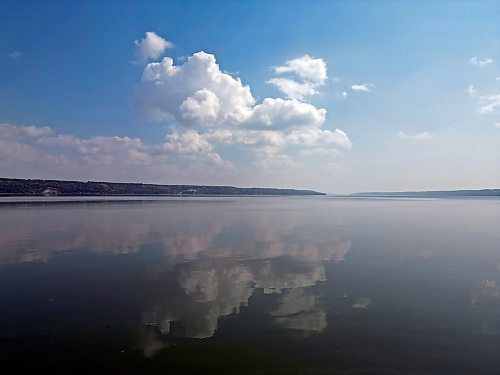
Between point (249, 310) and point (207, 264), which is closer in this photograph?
point (249, 310)

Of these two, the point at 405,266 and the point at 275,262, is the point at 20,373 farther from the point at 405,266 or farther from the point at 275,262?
the point at 405,266

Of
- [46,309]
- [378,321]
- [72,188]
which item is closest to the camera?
[378,321]

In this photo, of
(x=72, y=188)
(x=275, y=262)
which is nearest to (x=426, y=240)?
(x=275, y=262)

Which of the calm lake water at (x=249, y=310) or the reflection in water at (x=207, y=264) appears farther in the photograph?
the reflection in water at (x=207, y=264)

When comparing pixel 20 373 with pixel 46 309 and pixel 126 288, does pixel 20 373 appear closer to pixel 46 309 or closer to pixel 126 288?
pixel 46 309

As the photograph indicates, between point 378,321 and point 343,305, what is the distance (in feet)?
4.48

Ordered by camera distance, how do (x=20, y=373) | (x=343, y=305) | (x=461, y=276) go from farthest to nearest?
(x=461, y=276) < (x=343, y=305) < (x=20, y=373)

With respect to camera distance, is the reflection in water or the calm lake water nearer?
the calm lake water

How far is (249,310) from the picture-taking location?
973 centimetres

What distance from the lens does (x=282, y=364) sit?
22.0ft

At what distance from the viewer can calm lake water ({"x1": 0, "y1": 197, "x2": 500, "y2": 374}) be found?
270 inches

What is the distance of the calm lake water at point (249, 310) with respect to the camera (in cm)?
686

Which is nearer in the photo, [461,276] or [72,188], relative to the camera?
[461,276]

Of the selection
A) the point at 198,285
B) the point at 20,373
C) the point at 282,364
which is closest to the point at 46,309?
the point at 20,373
